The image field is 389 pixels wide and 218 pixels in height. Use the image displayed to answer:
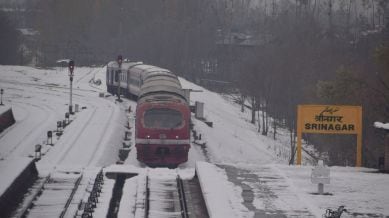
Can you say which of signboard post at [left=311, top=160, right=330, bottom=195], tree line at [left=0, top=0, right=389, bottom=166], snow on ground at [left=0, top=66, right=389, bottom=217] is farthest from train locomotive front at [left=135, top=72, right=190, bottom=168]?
tree line at [left=0, top=0, right=389, bottom=166]

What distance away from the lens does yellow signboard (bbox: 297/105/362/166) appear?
822 inches

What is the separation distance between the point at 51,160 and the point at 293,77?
3439 cm

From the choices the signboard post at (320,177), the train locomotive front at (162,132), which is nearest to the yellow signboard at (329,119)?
the signboard post at (320,177)

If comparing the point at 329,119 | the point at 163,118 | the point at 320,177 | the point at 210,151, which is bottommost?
the point at 210,151

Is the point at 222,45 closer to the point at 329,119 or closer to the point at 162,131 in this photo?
the point at 162,131

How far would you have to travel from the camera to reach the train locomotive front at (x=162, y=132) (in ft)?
91.0

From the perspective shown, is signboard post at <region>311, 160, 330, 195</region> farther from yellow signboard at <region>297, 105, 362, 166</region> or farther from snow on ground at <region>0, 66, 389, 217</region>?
yellow signboard at <region>297, 105, 362, 166</region>

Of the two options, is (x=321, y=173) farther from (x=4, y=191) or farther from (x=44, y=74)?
(x=44, y=74)

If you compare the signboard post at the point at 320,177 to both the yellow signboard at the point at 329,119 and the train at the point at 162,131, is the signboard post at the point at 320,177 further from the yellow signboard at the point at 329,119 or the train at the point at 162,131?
the train at the point at 162,131

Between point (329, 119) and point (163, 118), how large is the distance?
885 cm

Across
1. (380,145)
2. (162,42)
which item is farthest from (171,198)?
(162,42)

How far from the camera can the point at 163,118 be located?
92.0ft

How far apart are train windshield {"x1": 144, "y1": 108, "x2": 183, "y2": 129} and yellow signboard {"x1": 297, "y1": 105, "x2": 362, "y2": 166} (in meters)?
8.13

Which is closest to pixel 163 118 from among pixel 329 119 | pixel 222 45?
pixel 329 119
